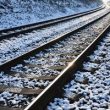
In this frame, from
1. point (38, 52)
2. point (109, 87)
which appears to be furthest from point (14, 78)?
point (38, 52)

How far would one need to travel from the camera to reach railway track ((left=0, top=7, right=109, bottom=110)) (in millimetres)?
5854

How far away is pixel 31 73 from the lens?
7.56m

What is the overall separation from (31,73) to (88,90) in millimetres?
1769

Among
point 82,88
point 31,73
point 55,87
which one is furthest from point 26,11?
point 55,87

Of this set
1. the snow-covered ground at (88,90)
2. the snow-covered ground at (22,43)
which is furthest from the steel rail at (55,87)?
the snow-covered ground at (22,43)

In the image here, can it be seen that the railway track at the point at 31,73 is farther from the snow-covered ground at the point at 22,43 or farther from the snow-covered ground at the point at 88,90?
the snow-covered ground at the point at 22,43

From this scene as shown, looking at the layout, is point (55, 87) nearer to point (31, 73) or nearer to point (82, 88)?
point (82, 88)

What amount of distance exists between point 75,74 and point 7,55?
297 cm

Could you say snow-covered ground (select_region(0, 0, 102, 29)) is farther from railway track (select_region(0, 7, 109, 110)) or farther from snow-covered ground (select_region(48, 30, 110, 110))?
snow-covered ground (select_region(48, 30, 110, 110))

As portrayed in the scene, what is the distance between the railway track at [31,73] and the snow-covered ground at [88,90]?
47cm

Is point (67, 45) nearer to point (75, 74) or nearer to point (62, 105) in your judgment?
point (75, 74)

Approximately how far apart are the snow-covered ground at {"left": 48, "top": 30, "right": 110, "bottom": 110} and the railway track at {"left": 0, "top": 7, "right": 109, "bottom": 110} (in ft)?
1.55

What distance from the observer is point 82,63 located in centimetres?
873

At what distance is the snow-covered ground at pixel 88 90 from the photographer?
5.64 m
